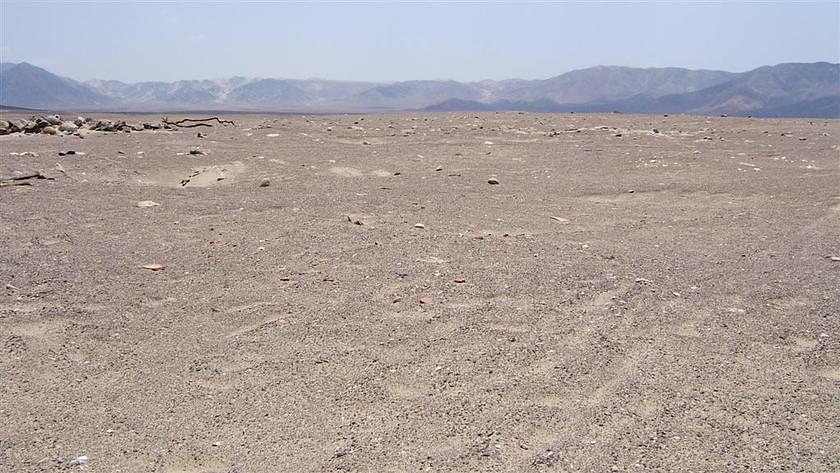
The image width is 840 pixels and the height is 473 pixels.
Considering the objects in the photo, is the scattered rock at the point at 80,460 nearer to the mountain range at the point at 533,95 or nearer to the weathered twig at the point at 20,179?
the weathered twig at the point at 20,179

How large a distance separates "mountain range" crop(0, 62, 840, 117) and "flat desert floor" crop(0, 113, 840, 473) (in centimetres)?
7030

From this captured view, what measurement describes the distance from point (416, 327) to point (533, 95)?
160 m

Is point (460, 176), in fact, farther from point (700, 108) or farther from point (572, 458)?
point (700, 108)

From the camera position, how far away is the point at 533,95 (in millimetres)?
158500

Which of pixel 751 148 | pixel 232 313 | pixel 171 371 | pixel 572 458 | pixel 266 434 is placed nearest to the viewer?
pixel 572 458

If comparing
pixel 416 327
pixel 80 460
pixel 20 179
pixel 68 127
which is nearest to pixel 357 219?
pixel 416 327

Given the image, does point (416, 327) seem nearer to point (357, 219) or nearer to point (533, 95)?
point (357, 219)

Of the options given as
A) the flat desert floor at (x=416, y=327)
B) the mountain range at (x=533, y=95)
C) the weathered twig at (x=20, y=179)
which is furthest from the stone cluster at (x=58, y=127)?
the mountain range at (x=533, y=95)

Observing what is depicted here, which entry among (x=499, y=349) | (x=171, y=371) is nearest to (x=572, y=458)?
(x=499, y=349)

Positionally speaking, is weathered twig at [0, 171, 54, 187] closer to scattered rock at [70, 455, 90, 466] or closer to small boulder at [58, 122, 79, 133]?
small boulder at [58, 122, 79, 133]

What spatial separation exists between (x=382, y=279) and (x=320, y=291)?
531 millimetres

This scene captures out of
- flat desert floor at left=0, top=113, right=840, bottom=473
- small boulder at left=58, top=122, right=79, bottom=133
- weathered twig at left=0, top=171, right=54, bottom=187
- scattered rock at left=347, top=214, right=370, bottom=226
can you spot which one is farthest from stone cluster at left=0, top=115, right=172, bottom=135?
scattered rock at left=347, top=214, right=370, bottom=226

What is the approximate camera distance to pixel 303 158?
12242 millimetres

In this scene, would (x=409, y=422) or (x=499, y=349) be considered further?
(x=499, y=349)
